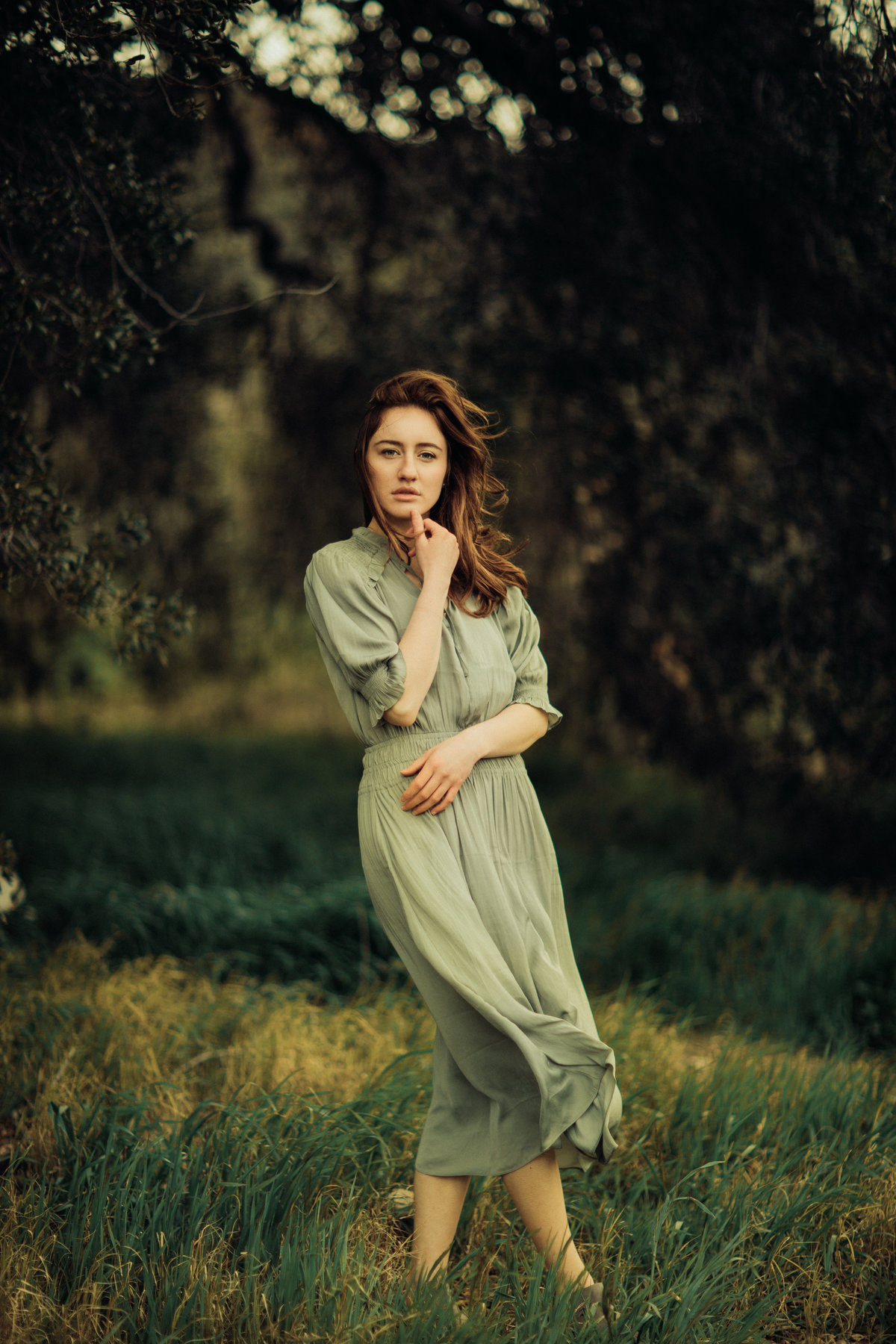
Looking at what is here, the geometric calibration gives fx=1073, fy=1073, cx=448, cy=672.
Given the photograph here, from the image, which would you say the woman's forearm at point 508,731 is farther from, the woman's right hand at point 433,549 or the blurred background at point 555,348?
the blurred background at point 555,348

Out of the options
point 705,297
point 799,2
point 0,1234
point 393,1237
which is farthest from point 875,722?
point 0,1234

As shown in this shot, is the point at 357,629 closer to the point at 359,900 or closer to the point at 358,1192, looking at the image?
the point at 358,1192

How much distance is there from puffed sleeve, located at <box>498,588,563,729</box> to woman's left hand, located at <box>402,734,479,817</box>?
231mm

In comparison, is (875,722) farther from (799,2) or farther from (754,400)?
(799,2)

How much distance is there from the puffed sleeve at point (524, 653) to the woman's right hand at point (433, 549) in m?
0.23

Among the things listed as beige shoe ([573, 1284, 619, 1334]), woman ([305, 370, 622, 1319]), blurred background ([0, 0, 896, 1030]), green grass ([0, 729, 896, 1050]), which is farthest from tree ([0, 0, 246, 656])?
beige shoe ([573, 1284, 619, 1334])

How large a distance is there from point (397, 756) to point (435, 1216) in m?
0.91

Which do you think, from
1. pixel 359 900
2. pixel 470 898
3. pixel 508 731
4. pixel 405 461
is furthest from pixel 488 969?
pixel 359 900

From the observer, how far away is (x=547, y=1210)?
2098 millimetres

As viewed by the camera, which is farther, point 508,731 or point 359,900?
point 359,900

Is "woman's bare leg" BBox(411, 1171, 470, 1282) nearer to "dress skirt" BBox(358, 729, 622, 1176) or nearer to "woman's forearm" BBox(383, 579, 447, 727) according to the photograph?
"dress skirt" BBox(358, 729, 622, 1176)

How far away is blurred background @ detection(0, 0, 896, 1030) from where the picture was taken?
3111 mm

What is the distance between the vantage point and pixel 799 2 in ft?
12.1

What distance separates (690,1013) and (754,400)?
2.50 meters
